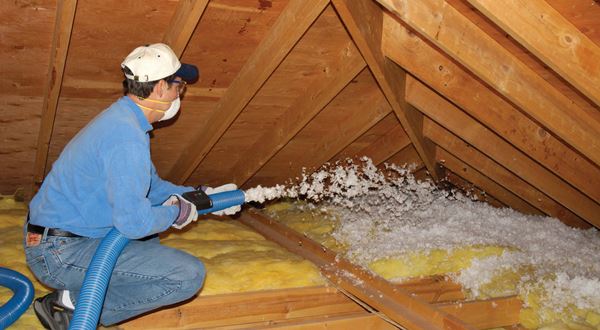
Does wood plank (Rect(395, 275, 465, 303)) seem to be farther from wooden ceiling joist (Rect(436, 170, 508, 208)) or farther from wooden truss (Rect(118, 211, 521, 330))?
wooden ceiling joist (Rect(436, 170, 508, 208))

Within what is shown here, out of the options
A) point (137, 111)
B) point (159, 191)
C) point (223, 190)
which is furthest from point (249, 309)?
point (137, 111)

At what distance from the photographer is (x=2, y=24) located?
2100mm

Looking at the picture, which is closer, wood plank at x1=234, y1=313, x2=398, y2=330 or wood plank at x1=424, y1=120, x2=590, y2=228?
wood plank at x1=234, y1=313, x2=398, y2=330

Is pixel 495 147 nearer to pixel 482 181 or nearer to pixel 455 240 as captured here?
pixel 455 240

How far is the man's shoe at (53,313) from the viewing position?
→ 1963 mm

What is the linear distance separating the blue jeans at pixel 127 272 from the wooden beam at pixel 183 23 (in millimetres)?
814

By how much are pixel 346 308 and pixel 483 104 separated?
1.17 metres

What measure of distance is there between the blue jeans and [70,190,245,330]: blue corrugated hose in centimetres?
14

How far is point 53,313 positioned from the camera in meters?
1.98

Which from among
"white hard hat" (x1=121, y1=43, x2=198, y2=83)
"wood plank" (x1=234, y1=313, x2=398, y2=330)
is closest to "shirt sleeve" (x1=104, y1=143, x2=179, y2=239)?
"white hard hat" (x1=121, y1=43, x2=198, y2=83)

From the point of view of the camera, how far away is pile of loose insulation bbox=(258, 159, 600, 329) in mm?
2816

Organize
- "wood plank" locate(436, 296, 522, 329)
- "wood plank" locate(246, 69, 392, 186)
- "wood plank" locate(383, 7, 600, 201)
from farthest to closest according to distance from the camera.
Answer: "wood plank" locate(246, 69, 392, 186), "wood plank" locate(436, 296, 522, 329), "wood plank" locate(383, 7, 600, 201)

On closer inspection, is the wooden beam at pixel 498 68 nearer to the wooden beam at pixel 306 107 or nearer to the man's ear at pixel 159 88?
→ the wooden beam at pixel 306 107

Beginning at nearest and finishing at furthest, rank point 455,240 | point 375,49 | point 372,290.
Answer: point 375,49, point 372,290, point 455,240
